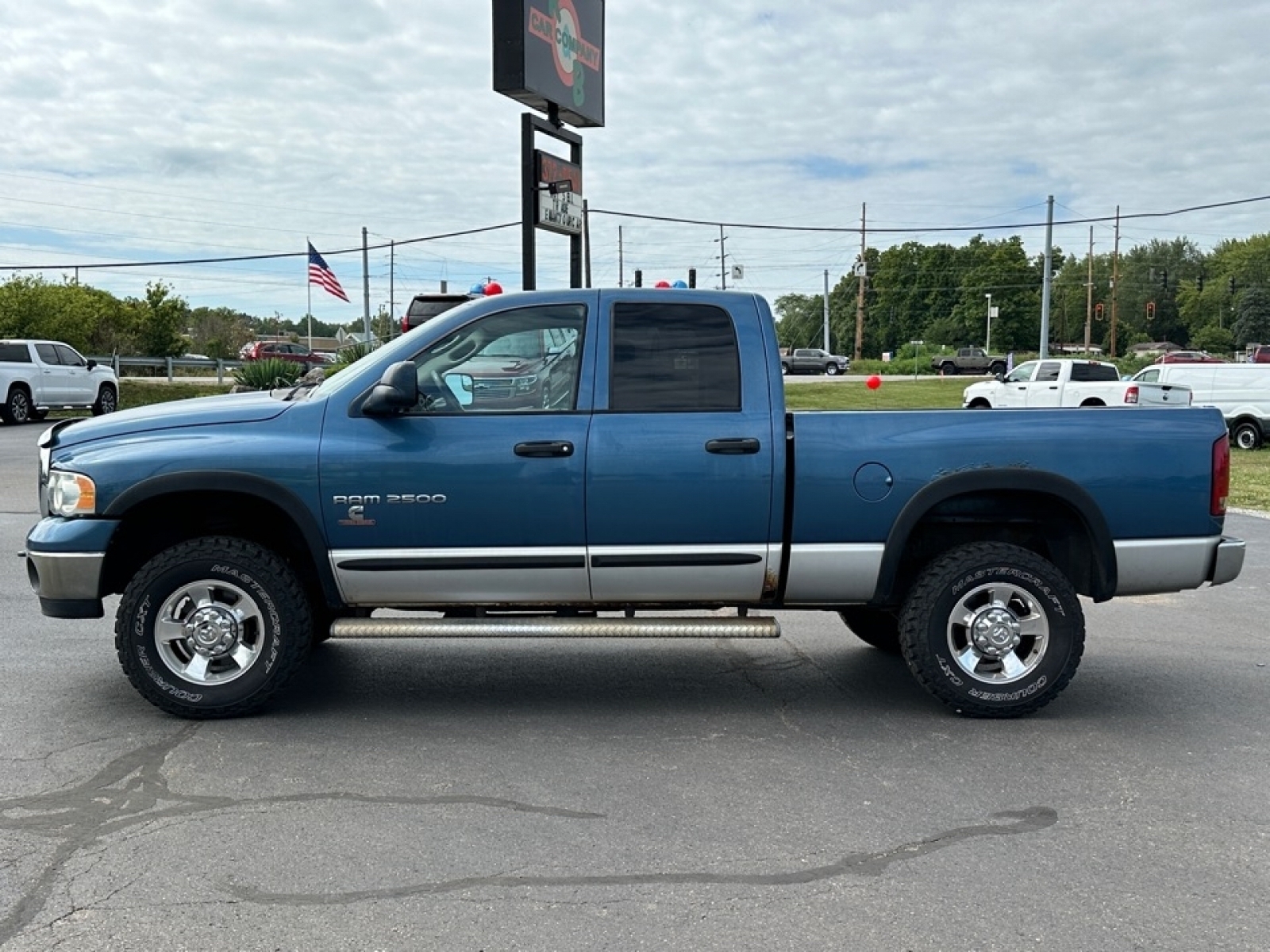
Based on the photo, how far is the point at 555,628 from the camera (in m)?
5.31

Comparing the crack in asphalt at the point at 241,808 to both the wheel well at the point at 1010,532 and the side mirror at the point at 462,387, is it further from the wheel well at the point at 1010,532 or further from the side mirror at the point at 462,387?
the side mirror at the point at 462,387

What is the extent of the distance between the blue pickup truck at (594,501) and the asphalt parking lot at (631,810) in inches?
17.7

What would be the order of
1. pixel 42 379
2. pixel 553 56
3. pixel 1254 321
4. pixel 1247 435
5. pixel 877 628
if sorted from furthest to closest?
1. pixel 1254 321
2. pixel 42 379
3. pixel 1247 435
4. pixel 553 56
5. pixel 877 628

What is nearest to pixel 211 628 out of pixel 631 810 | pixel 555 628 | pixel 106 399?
pixel 555 628

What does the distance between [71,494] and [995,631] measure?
4.19 meters

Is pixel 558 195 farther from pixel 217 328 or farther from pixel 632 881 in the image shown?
pixel 217 328

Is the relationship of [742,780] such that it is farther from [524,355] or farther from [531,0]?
[531,0]

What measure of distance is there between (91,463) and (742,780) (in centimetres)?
313

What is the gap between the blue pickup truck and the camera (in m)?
5.25

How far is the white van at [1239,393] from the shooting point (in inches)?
908

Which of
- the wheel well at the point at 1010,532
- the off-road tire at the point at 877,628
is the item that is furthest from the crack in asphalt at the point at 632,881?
the off-road tire at the point at 877,628

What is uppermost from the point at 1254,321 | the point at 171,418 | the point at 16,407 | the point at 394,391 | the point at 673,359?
the point at 1254,321

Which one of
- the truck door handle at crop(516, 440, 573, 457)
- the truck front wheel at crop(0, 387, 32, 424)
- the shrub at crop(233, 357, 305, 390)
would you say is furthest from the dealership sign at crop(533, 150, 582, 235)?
the truck front wheel at crop(0, 387, 32, 424)

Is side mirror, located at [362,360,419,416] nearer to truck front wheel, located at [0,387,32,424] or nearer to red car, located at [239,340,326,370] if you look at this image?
truck front wheel, located at [0,387,32,424]
